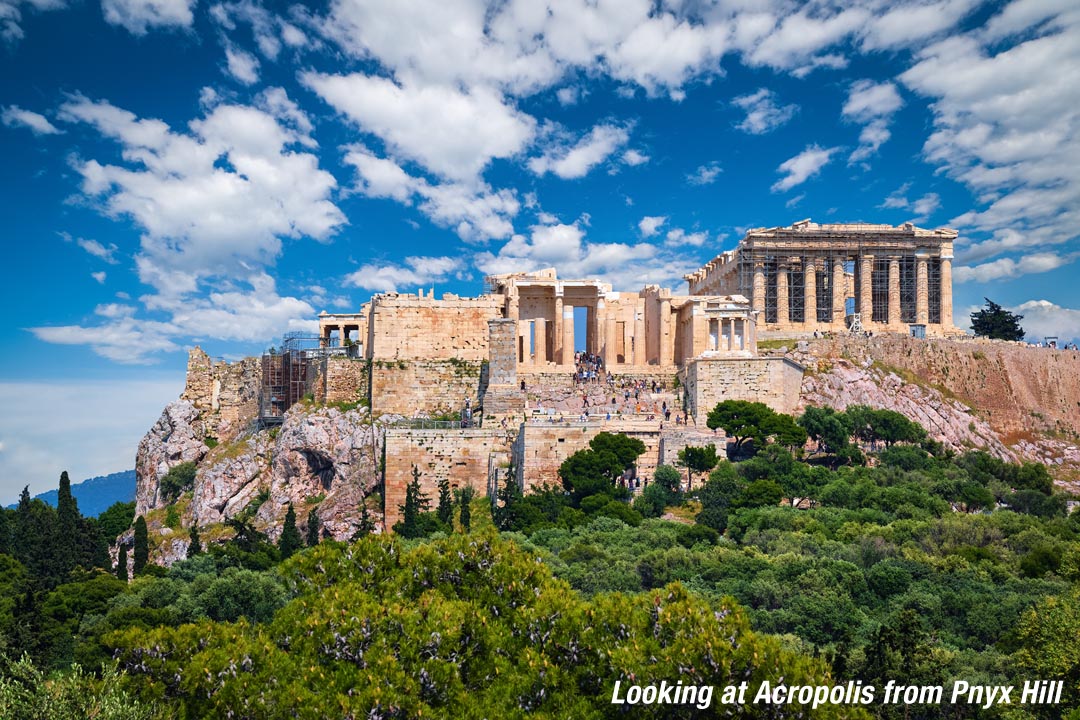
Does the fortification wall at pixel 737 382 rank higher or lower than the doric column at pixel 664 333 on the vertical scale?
lower

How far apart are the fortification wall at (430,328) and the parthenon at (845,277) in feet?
56.5

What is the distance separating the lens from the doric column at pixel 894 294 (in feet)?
179

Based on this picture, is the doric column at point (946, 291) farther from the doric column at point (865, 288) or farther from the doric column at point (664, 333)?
the doric column at point (664, 333)

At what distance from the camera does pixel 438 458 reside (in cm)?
3969

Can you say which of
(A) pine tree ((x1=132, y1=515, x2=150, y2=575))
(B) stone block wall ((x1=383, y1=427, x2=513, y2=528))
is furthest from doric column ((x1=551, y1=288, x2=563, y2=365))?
(A) pine tree ((x1=132, y1=515, x2=150, y2=575))

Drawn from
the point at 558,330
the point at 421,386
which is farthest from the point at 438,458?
the point at 558,330

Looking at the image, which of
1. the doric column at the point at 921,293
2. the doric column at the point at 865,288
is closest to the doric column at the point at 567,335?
the doric column at the point at 865,288

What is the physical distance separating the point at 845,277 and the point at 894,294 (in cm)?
307

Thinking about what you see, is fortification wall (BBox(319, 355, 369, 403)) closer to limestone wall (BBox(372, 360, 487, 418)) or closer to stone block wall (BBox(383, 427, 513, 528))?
limestone wall (BBox(372, 360, 487, 418))

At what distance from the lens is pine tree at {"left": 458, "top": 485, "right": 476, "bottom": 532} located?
116ft

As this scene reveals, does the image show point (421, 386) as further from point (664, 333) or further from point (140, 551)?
point (140, 551)

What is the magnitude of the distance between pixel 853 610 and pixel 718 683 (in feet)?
39.6

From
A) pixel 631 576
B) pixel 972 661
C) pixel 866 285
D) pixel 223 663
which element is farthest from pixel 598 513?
pixel 866 285

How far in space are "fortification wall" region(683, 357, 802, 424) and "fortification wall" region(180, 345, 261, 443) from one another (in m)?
25.4
